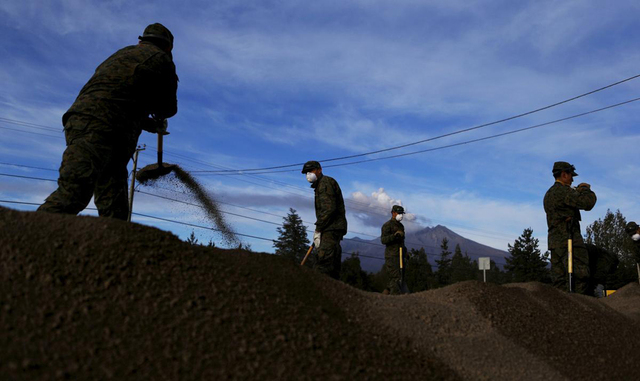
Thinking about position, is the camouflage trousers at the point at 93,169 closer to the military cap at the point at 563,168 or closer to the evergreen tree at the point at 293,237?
the military cap at the point at 563,168

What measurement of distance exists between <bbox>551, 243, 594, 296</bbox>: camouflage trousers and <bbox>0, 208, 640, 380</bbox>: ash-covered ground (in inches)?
165

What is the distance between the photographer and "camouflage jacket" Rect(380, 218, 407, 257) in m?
11.1

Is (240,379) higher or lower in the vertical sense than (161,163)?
lower

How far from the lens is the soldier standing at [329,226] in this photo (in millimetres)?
6418

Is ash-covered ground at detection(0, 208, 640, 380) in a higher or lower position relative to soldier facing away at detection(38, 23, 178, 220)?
lower

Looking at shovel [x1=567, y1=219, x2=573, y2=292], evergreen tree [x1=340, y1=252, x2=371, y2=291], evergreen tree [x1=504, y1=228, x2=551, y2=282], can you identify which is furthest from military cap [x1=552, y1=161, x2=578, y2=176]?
evergreen tree [x1=504, y1=228, x2=551, y2=282]

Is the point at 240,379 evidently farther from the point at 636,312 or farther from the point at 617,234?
the point at 617,234

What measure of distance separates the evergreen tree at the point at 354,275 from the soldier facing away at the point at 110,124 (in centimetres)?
2976

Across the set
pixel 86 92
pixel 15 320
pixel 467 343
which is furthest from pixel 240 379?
pixel 86 92

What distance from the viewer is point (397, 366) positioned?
2135 millimetres

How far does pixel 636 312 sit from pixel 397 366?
15.0ft

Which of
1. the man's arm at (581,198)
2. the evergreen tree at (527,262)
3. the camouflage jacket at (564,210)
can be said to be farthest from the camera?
the evergreen tree at (527,262)

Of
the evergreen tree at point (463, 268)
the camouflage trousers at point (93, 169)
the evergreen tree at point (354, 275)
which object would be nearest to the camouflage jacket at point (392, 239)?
the camouflage trousers at point (93, 169)

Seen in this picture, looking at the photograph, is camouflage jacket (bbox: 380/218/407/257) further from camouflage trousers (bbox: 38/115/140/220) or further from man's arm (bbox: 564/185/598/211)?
camouflage trousers (bbox: 38/115/140/220)
